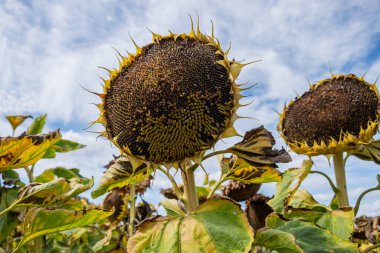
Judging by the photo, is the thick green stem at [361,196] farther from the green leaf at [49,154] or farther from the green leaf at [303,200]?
the green leaf at [49,154]

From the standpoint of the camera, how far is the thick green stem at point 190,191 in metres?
2.07

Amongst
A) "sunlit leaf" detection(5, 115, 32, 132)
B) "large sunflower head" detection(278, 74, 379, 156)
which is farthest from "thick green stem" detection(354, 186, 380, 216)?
"sunlit leaf" detection(5, 115, 32, 132)

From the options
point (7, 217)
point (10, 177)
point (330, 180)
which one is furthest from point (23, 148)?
point (330, 180)

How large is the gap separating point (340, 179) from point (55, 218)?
2346 mm

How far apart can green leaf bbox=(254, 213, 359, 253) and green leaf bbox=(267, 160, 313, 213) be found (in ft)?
2.84

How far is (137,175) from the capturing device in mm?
2186

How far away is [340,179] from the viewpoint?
12.2 ft

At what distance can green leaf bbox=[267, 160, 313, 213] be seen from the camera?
3.05m

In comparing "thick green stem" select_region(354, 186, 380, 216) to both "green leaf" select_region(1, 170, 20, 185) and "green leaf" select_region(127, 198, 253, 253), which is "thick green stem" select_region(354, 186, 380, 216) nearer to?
"green leaf" select_region(127, 198, 253, 253)

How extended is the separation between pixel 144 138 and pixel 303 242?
0.79m

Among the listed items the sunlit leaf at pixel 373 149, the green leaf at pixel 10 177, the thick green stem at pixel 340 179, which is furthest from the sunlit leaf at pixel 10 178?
the sunlit leaf at pixel 373 149

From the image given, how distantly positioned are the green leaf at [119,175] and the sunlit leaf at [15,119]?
2176mm

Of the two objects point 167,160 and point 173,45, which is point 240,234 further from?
point 173,45

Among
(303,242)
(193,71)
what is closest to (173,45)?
(193,71)
